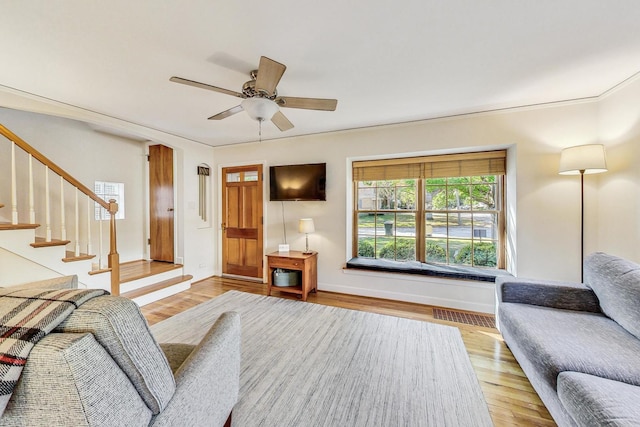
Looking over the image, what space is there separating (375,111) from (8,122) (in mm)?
4496

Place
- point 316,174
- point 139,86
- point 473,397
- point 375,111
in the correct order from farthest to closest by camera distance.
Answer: point 316,174 → point 375,111 → point 139,86 → point 473,397

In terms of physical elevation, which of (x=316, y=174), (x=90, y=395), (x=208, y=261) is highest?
(x=316, y=174)

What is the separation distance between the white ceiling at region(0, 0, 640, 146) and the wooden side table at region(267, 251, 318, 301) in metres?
2.01

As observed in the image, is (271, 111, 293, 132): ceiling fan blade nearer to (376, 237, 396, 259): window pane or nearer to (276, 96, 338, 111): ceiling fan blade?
(276, 96, 338, 111): ceiling fan blade

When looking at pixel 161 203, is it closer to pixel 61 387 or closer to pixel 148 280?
pixel 148 280

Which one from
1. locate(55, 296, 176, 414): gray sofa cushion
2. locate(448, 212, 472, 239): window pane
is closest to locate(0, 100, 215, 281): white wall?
locate(55, 296, 176, 414): gray sofa cushion

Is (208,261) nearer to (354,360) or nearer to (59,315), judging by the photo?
(354,360)

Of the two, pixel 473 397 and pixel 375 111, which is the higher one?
pixel 375 111

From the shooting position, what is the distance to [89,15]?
57.1 inches

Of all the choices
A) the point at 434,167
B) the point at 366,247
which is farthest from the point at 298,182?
the point at 434,167

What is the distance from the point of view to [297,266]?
3.37 m

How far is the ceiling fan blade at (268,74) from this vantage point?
150 cm

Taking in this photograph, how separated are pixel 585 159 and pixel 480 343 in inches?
76.6

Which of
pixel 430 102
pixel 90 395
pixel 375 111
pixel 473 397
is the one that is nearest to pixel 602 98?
pixel 430 102
